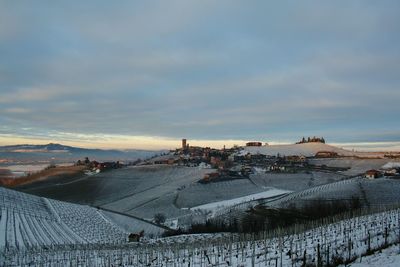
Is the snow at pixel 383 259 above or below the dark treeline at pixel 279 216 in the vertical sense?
above

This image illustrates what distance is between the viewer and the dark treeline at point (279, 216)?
51875 mm

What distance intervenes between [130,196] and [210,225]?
165 ft

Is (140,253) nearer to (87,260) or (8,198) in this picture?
(87,260)

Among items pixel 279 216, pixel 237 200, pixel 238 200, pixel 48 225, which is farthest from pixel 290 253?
pixel 237 200

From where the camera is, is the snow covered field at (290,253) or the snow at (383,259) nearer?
the snow at (383,259)

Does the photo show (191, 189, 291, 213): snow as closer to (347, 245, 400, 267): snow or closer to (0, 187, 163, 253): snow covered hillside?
(0, 187, 163, 253): snow covered hillside

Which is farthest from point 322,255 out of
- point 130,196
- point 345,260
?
point 130,196

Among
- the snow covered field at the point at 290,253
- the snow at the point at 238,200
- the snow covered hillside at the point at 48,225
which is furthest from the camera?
the snow at the point at 238,200

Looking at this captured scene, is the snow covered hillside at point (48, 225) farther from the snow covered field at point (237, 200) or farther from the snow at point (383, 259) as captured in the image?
the snow at point (383, 259)

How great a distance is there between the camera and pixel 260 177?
12169 centimetres

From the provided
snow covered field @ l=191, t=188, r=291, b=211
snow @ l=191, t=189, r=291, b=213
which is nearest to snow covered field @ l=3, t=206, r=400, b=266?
snow covered field @ l=191, t=188, r=291, b=211

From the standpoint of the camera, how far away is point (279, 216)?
2274 inches

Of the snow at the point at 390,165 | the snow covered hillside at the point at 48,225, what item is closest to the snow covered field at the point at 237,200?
the snow covered hillside at the point at 48,225

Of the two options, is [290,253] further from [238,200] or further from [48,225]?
[238,200]
